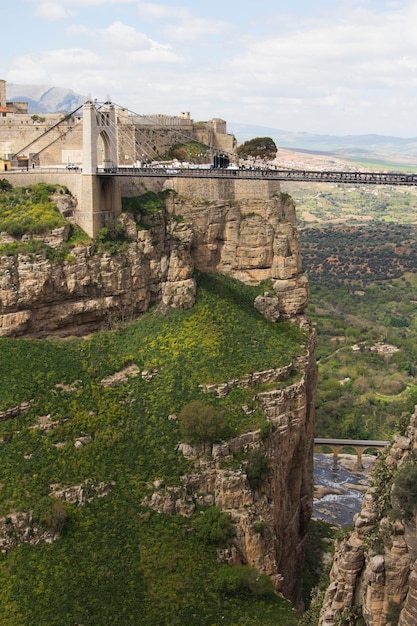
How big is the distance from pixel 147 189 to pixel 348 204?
151 m

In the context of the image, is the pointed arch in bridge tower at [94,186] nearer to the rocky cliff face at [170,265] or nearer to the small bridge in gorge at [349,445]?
the rocky cliff face at [170,265]

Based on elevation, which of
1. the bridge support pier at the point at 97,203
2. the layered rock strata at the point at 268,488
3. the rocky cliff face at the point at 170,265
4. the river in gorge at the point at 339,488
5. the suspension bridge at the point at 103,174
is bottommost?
the river in gorge at the point at 339,488

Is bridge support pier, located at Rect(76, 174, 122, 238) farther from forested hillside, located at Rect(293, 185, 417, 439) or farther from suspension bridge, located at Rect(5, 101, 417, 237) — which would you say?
forested hillside, located at Rect(293, 185, 417, 439)

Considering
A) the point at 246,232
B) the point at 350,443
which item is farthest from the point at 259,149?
the point at 350,443

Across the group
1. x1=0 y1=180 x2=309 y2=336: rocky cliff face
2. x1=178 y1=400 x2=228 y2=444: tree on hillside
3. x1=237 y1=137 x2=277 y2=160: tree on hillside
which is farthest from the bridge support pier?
x1=237 y1=137 x2=277 y2=160: tree on hillside

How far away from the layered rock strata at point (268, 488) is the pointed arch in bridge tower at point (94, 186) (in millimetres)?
8317

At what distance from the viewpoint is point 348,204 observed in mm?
186000

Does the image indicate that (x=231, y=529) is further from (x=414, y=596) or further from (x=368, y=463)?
(x=368, y=463)

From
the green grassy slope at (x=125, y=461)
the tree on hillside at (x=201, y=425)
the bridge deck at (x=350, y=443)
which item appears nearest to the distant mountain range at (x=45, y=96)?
the bridge deck at (x=350, y=443)

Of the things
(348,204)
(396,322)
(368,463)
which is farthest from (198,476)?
(348,204)

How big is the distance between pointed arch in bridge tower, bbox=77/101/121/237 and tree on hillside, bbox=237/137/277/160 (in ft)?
39.4

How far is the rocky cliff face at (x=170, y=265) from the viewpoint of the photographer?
110ft

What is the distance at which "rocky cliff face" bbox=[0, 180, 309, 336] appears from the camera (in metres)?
33.6

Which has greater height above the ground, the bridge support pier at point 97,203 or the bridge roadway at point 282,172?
the bridge roadway at point 282,172
